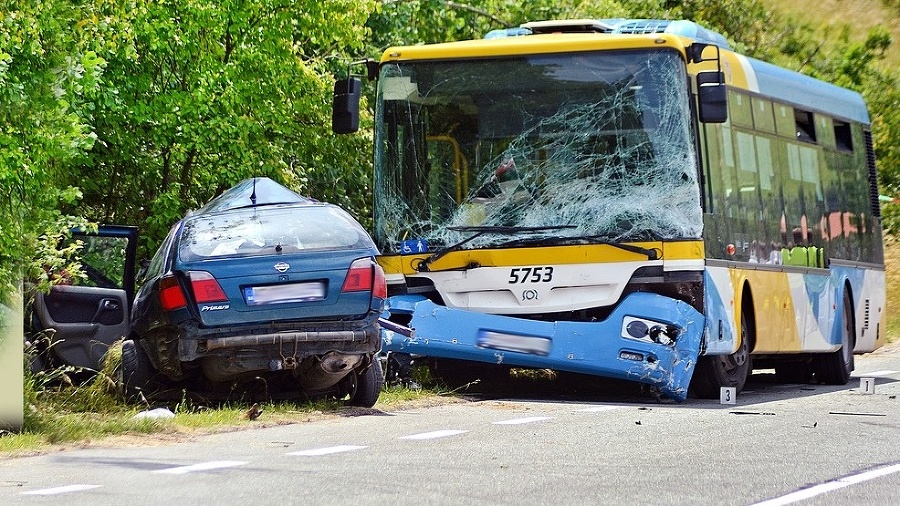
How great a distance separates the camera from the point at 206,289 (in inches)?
499

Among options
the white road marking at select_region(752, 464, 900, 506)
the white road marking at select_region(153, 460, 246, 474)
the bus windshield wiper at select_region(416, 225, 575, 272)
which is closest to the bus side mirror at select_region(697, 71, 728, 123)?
the bus windshield wiper at select_region(416, 225, 575, 272)

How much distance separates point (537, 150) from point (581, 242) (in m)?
0.94

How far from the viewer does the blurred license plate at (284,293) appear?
41.8 feet

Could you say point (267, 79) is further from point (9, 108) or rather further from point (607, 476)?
point (607, 476)

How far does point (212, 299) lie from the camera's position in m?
12.7

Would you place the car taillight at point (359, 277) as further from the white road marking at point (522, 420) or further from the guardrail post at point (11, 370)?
the guardrail post at point (11, 370)

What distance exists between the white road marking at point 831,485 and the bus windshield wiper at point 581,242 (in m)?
5.05

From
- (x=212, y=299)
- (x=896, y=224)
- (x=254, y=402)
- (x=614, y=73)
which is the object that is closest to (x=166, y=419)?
(x=212, y=299)

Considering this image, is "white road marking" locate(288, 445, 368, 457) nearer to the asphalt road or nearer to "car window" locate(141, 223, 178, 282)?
the asphalt road

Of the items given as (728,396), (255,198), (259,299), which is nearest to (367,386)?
(259,299)

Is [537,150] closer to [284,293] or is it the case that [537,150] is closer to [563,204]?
[563,204]

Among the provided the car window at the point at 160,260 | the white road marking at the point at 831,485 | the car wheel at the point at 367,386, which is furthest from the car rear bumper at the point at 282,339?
the white road marking at the point at 831,485

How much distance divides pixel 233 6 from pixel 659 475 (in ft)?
32.1

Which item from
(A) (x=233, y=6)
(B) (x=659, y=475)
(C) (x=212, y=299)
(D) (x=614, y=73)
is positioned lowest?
(B) (x=659, y=475)
